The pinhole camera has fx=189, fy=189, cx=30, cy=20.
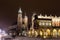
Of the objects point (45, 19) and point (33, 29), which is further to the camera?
point (45, 19)

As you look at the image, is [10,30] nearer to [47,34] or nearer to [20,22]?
[20,22]

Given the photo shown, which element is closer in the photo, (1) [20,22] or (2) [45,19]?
(1) [20,22]

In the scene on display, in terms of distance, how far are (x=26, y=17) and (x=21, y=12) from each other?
2.23 m

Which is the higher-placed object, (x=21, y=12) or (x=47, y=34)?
(x=21, y=12)

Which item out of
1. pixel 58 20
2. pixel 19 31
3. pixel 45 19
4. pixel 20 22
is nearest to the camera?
pixel 19 31

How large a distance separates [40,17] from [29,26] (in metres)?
3.38

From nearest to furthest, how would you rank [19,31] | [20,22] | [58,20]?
[19,31], [20,22], [58,20]

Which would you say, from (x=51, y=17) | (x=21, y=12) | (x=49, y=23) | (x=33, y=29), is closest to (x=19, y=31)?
(x=33, y=29)

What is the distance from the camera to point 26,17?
40.7 metres

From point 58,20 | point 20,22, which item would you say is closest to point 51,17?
point 58,20

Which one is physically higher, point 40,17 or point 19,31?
point 40,17

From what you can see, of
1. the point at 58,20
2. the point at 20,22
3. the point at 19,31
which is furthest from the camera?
the point at 58,20

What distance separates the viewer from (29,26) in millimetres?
40750

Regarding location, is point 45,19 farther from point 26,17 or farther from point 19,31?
point 19,31
